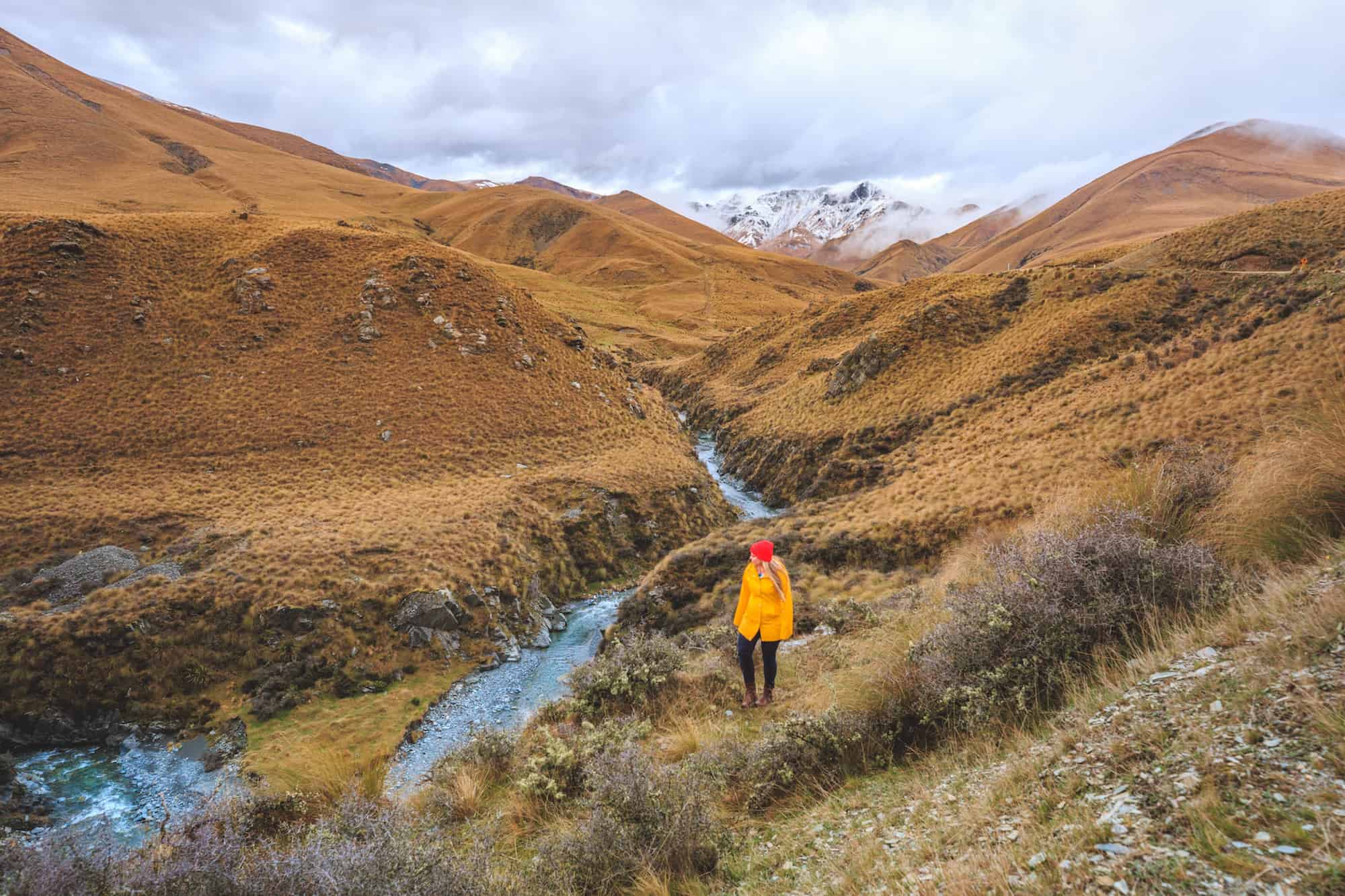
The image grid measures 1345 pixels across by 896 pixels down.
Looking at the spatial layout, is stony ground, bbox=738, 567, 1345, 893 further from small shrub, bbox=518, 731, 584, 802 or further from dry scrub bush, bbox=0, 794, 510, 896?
small shrub, bbox=518, 731, 584, 802

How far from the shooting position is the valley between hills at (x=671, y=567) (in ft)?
11.9

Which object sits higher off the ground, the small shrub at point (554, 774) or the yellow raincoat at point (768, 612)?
the yellow raincoat at point (768, 612)

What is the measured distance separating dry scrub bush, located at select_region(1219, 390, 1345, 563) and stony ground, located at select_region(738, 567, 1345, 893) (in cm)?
159

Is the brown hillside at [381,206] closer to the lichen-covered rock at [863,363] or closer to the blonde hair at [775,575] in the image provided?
the lichen-covered rock at [863,363]

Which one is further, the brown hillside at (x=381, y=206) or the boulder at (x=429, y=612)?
the brown hillside at (x=381, y=206)

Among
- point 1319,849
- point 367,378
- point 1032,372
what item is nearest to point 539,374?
point 367,378

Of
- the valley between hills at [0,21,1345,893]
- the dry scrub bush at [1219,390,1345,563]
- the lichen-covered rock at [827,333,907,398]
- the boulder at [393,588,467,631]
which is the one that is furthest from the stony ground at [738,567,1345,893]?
the lichen-covered rock at [827,333,907,398]

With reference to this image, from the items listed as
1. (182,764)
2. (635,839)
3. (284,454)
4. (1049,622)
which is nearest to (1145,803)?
(1049,622)

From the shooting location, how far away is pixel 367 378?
93.7ft

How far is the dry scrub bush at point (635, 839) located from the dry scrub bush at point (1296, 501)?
20.1 ft

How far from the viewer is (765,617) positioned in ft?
27.0

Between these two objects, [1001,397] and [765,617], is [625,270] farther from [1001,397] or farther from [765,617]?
[765,617]

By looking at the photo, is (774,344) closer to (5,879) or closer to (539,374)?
(539,374)

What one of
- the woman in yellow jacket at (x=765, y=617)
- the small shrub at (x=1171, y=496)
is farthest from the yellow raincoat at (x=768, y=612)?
the small shrub at (x=1171, y=496)
